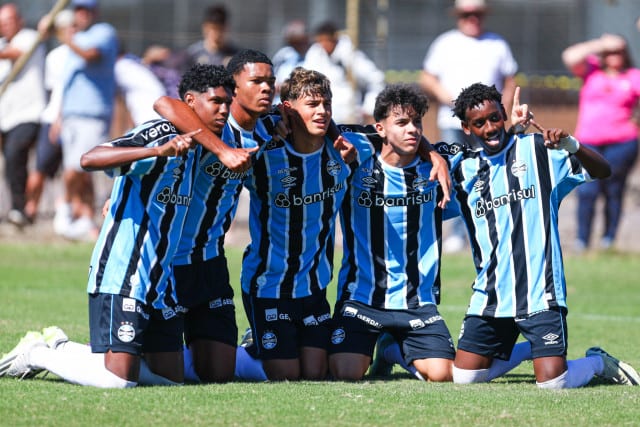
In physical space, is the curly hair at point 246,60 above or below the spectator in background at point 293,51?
below

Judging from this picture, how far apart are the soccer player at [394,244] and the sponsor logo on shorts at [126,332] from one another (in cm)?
161

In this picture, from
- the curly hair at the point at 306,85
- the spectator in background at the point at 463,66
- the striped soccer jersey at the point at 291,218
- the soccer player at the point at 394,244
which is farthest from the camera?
the spectator in background at the point at 463,66

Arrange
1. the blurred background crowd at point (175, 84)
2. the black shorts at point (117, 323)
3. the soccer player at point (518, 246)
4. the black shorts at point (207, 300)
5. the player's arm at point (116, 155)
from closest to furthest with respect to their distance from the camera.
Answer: the player's arm at point (116, 155) < the black shorts at point (117, 323) < the soccer player at point (518, 246) < the black shorts at point (207, 300) < the blurred background crowd at point (175, 84)

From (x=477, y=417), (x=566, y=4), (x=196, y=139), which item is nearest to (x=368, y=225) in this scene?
(x=196, y=139)

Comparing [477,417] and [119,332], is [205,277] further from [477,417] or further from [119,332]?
[477,417]

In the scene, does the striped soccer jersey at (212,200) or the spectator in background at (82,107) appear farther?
the spectator in background at (82,107)

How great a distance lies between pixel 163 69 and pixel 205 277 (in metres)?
9.30

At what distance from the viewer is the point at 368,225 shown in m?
8.60

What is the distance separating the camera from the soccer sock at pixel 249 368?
8359mm

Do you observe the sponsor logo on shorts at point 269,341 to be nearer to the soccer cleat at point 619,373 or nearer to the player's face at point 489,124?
the player's face at point 489,124

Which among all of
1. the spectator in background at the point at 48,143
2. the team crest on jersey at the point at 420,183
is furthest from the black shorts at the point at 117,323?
the spectator in background at the point at 48,143

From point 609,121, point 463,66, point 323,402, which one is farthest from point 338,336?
point 609,121

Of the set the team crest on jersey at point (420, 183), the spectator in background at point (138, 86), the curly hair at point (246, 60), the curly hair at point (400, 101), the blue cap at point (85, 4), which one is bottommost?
the team crest on jersey at point (420, 183)

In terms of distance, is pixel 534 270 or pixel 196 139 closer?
pixel 196 139
